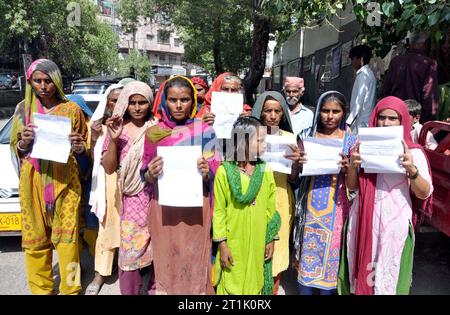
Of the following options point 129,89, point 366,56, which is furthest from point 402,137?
point 366,56

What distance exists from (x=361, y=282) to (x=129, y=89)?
6.68 ft

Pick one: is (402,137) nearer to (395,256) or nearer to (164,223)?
(395,256)

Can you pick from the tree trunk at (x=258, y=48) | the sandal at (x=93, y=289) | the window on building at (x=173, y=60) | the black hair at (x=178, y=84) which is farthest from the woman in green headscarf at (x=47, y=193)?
the window on building at (x=173, y=60)

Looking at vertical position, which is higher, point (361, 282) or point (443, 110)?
point (443, 110)

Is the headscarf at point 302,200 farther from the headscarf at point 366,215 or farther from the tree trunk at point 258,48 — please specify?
the tree trunk at point 258,48

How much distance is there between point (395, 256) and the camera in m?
2.38

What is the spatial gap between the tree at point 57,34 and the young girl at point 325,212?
28.5 ft

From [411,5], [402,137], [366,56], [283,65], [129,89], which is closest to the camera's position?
[402,137]

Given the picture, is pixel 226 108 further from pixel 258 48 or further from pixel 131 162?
pixel 258 48

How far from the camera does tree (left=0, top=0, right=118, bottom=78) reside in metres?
12.5

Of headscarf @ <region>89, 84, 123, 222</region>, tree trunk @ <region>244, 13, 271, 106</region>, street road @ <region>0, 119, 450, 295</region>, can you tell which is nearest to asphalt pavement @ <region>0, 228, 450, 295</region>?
street road @ <region>0, 119, 450, 295</region>

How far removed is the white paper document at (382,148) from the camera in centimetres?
218

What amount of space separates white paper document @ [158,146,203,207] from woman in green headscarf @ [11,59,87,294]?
2.84 feet

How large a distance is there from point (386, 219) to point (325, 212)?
0.40 meters
